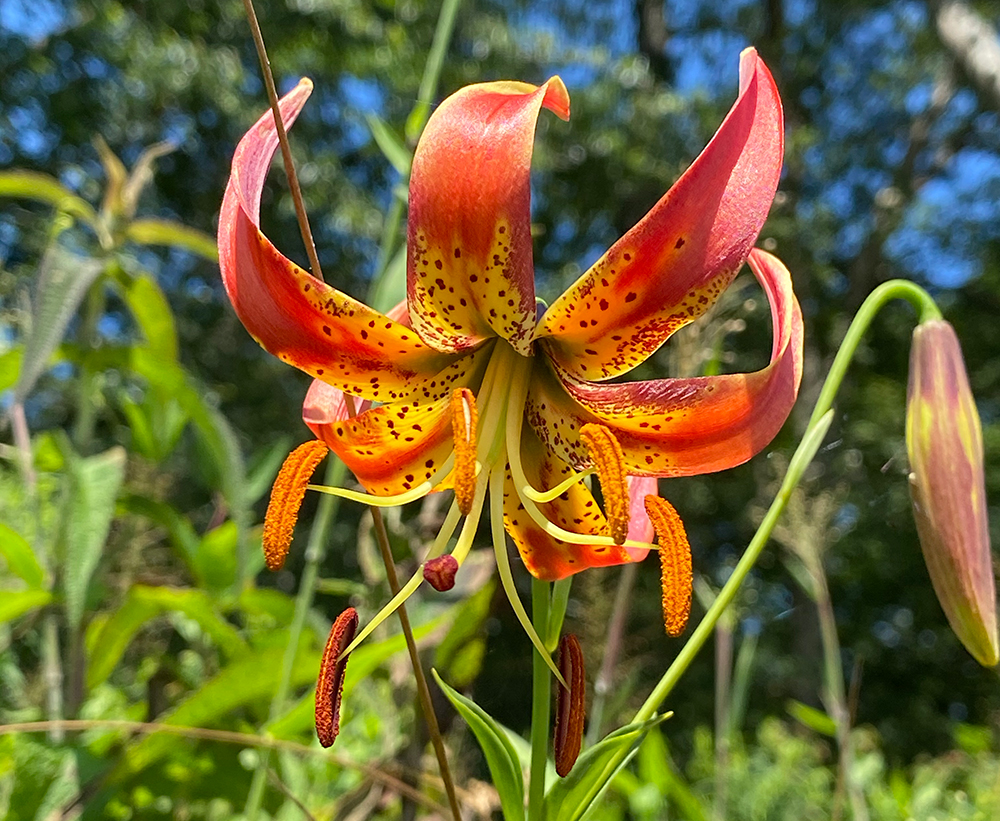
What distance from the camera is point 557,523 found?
524 mm

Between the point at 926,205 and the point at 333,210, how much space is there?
601 centimetres

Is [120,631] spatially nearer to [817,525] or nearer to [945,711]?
[817,525]

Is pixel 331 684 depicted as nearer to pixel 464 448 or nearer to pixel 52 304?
A: pixel 464 448

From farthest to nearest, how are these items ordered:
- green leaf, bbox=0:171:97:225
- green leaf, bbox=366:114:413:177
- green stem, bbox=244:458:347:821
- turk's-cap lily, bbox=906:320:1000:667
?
green leaf, bbox=0:171:97:225 → green leaf, bbox=366:114:413:177 → green stem, bbox=244:458:347:821 → turk's-cap lily, bbox=906:320:1000:667

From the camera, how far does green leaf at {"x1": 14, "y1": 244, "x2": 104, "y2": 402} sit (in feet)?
2.17

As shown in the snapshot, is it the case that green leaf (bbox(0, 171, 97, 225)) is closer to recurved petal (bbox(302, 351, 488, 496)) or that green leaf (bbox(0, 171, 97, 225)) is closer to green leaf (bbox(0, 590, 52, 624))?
green leaf (bbox(0, 590, 52, 624))

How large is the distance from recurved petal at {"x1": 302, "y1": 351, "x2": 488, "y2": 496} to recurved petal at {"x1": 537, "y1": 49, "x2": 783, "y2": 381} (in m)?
0.12

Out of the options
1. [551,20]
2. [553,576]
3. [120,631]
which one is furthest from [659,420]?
[551,20]

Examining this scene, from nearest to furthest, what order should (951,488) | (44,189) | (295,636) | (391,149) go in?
(951,488) → (295,636) → (391,149) → (44,189)

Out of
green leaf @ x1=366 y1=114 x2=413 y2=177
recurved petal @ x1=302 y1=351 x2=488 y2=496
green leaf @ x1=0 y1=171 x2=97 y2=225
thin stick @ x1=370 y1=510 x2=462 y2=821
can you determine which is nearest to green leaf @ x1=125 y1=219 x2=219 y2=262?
green leaf @ x1=0 y1=171 x2=97 y2=225

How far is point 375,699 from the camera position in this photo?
34.3 inches

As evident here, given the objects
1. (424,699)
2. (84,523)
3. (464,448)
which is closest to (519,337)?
(464,448)

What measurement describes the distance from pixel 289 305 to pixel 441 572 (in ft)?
0.51

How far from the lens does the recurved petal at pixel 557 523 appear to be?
479 millimetres
